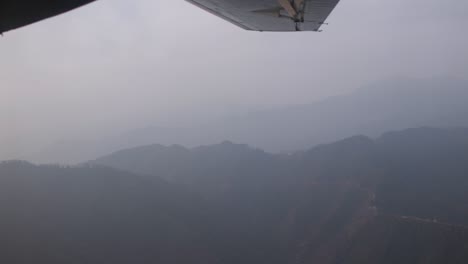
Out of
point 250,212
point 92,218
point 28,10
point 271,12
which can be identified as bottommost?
point 250,212

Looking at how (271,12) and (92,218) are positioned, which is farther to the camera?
(92,218)

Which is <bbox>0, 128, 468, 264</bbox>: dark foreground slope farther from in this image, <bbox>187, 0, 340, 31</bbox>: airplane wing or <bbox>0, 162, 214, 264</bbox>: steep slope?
<bbox>187, 0, 340, 31</bbox>: airplane wing

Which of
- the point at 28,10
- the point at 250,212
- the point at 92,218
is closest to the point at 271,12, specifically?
the point at 28,10

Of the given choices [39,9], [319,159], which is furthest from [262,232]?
[39,9]

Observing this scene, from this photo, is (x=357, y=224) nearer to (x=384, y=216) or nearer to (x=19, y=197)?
(x=384, y=216)

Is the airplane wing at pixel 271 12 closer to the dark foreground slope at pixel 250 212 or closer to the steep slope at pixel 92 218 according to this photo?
the steep slope at pixel 92 218

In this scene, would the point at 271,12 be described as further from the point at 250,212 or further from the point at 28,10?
the point at 250,212
